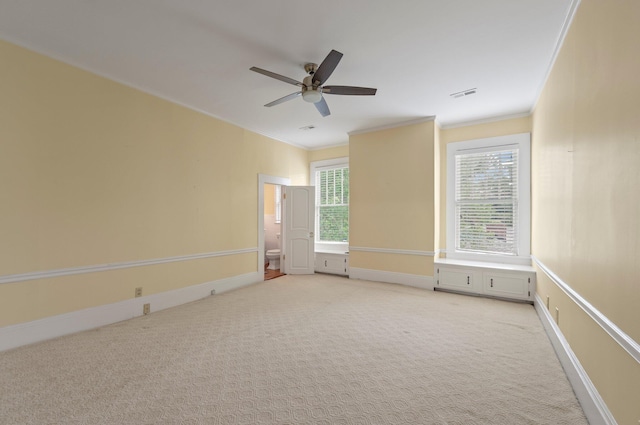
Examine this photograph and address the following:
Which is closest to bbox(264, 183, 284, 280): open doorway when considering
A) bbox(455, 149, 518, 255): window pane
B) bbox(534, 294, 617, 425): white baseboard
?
bbox(455, 149, 518, 255): window pane

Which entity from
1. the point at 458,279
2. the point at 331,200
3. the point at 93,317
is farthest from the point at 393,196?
the point at 93,317

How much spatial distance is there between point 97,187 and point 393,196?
4.44 metres

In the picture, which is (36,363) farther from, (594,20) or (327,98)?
(594,20)

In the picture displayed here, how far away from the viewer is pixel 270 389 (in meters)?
1.99

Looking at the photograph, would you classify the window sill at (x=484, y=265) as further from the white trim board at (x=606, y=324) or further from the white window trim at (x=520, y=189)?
the white trim board at (x=606, y=324)

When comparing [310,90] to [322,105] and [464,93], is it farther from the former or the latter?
[464,93]

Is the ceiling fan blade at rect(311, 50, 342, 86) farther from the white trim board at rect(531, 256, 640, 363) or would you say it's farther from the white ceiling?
the white trim board at rect(531, 256, 640, 363)

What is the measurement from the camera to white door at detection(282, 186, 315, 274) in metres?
5.97

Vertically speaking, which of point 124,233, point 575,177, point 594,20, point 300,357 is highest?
point 594,20

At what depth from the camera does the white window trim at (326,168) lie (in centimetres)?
612

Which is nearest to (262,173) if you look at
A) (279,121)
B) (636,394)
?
(279,121)

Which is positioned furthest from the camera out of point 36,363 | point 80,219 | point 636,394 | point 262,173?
point 262,173

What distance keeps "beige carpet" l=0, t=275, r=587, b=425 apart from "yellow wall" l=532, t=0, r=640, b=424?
0.56 metres

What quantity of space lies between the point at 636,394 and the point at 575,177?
1.49 m
